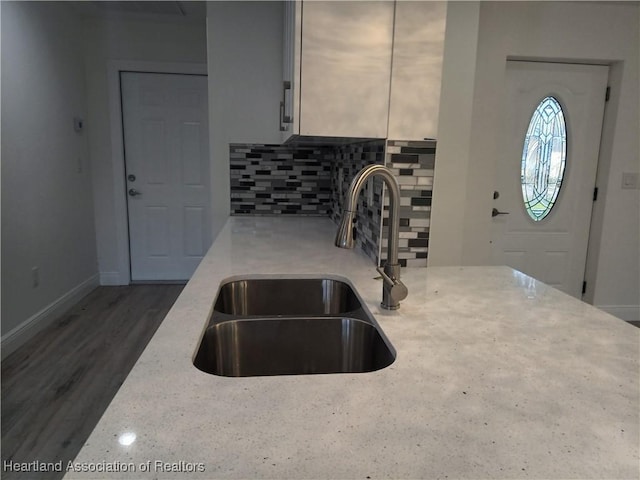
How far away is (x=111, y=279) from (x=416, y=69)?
371 cm

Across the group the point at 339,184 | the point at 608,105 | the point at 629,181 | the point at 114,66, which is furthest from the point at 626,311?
the point at 114,66

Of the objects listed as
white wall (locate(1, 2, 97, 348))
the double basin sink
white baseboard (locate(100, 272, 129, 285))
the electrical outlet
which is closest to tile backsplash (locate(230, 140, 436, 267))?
the double basin sink

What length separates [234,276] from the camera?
1417 mm

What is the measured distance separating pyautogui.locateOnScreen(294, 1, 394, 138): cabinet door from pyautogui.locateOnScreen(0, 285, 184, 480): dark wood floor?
171 centimetres

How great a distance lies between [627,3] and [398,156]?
2.64 meters

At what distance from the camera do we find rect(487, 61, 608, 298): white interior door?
2980 mm

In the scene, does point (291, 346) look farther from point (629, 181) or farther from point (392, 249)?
point (629, 181)

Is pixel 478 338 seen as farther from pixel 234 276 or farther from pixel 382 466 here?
pixel 234 276

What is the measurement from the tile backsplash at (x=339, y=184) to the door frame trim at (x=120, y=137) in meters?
1.80

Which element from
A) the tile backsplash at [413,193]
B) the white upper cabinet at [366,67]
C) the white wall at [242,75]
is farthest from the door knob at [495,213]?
the white upper cabinet at [366,67]

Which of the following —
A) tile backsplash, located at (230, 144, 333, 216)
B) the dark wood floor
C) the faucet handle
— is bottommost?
the dark wood floor

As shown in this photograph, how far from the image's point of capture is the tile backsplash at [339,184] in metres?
1.50

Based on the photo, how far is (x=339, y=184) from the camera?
8.07 feet

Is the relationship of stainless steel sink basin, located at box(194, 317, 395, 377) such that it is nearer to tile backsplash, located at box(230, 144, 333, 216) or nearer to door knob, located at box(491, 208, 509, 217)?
tile backsplash, located at box(230, 144, 333, 216)
